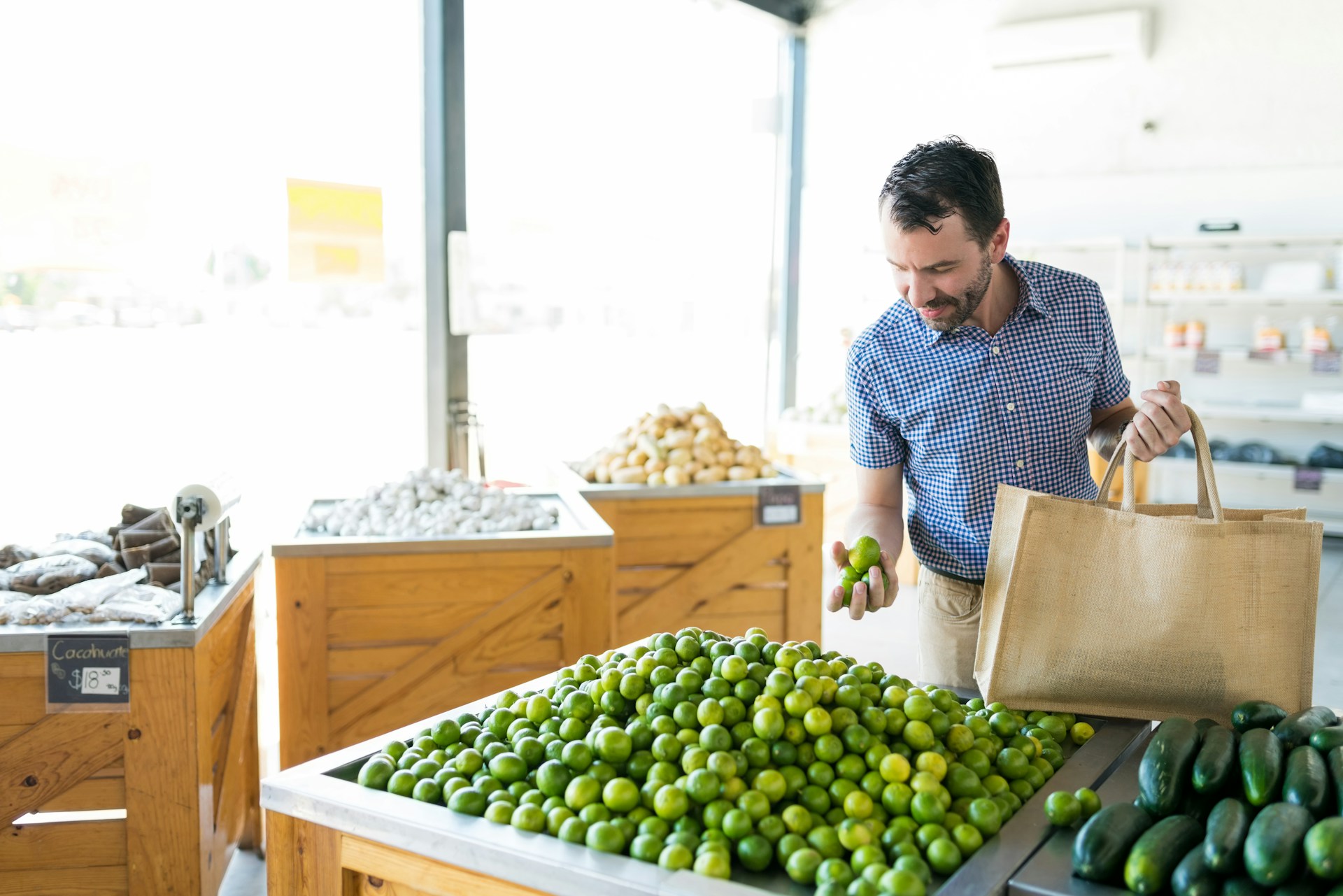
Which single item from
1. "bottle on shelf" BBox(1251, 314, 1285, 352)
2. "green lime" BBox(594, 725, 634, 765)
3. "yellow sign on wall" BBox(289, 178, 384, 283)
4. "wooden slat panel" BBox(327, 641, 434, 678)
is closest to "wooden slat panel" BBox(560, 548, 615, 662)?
"wooden slat panel" BBox(327, 641, 434, 678)

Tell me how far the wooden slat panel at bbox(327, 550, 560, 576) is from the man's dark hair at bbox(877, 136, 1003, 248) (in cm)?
156

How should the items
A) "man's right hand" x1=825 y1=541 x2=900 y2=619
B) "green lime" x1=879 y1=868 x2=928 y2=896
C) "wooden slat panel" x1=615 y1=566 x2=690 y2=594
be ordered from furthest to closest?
"wooden slat panel" x1=615 y1=566 x2=690 y2=594 → "man's right hand" x1=825 y1=541 x2=900 y2=619 → "green lime" x1=879 y1=868 x2=928 y2=896

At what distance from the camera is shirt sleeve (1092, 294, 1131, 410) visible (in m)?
2.14

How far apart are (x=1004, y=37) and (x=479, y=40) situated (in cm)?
393

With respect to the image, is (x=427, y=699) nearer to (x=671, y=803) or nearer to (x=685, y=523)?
(x=685, y=523)

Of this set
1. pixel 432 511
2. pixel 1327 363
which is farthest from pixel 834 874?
pixel 1327 363

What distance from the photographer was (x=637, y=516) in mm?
3807

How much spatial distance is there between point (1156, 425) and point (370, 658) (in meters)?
2.10

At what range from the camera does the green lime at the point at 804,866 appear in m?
1.20

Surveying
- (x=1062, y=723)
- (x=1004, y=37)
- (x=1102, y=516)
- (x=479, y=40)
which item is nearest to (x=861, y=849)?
(x=1062, y=723)

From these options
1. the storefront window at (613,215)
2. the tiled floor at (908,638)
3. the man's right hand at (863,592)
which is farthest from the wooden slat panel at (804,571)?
the man's right hand at (863,592)

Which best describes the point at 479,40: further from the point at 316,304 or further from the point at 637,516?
the point at 637,516

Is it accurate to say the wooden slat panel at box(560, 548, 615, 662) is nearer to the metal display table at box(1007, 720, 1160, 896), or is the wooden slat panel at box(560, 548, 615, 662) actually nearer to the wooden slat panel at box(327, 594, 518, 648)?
the wooden slat panel at box(327, 594, 518, 648)

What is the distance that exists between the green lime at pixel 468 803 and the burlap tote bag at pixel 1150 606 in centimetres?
78
